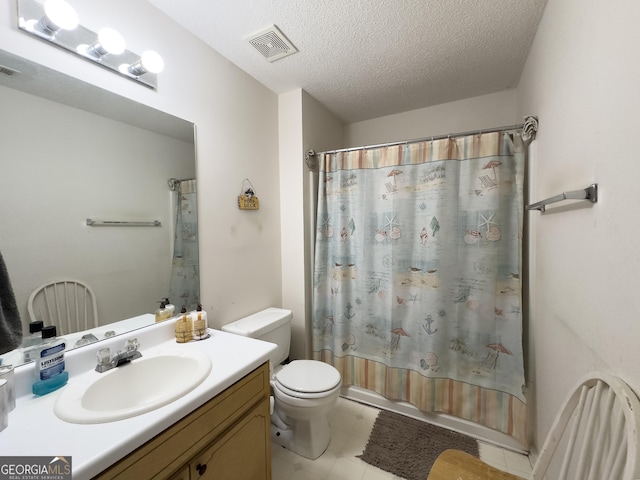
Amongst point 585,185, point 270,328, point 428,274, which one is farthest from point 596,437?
point 270,328

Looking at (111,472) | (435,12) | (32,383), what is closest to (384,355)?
(111,472)

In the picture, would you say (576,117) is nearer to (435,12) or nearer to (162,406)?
(435,12)

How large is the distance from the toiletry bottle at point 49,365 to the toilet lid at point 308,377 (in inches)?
36.7

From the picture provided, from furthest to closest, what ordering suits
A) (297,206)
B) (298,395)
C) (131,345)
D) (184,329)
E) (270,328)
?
1. (297,206)
2. (270,328)
3. (298,395)
4. (184,329)
5. (131,345)

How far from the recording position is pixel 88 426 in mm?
657

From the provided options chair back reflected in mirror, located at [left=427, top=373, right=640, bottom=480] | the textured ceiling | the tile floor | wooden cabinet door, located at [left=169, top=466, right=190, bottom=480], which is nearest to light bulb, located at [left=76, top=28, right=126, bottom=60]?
the textured ceiling

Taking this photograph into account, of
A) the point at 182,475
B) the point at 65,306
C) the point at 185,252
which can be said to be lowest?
the point at 182,475

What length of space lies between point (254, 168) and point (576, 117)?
1625 mm

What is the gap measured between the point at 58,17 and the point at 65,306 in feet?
3.35

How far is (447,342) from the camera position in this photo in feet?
5.32

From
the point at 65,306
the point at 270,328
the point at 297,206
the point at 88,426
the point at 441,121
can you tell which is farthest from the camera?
the point at 441,121

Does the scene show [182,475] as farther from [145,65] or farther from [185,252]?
[145,65]

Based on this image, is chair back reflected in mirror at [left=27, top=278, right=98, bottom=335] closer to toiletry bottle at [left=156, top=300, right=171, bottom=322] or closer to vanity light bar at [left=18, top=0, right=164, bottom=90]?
toiletry bottle at [left=156, top=300, right=171, bottom=322]

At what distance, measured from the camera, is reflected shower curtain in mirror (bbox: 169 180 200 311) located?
4.26ft
